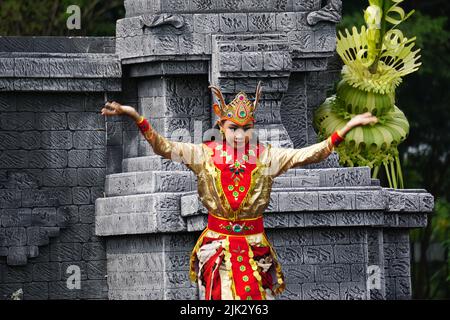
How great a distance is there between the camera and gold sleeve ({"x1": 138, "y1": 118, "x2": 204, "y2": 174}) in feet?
62.4

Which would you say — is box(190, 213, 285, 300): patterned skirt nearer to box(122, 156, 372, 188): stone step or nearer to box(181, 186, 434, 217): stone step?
box(181, 186, 434, 217): stone step

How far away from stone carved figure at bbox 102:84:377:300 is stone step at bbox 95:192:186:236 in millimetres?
2345

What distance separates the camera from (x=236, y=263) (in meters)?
19.4

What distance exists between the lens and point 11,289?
2270 cm

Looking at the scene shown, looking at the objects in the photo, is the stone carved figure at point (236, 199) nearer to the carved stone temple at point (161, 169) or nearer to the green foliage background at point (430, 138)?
the carved stone temple at point (161, 169)

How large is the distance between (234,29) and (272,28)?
42cm

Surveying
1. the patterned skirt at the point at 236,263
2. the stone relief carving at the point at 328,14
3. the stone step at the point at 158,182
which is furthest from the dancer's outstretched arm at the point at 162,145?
the stone relief carving at the point at 328,14

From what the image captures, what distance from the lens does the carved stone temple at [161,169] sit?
22.1 meters

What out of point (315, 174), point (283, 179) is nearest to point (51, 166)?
point (283, 179)

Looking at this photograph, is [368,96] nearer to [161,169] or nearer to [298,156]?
[161,169]

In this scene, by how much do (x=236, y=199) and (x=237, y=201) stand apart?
1.0 inches

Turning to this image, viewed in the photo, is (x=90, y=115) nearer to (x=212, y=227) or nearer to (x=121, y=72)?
(x=121, y=72)

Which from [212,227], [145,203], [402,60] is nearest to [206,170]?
[212,227]

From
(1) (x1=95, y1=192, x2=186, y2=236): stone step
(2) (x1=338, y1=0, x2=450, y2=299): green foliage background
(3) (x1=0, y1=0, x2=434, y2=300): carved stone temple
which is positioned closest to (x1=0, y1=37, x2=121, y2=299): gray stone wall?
(3) (x1=0, y1=0, x2=434, y2=300): carved stone temple
